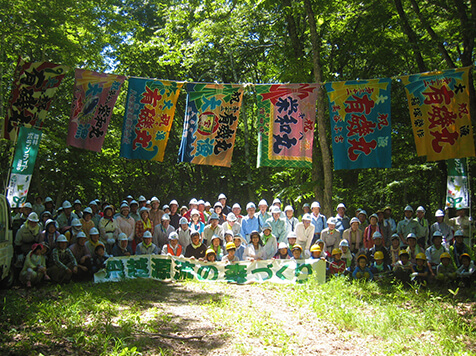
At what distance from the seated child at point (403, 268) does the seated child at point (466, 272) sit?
0.98 meters

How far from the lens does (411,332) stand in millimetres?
7105

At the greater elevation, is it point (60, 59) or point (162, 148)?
point (60, 59)

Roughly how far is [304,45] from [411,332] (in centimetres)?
1113

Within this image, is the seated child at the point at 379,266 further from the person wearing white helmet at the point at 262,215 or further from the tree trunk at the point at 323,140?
the person wearing white helmet at the point at 262,215

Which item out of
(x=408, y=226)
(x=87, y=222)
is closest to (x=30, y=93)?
(x=87, y=222)

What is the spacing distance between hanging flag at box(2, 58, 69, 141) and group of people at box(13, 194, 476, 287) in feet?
6.89

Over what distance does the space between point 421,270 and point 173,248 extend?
5.78m

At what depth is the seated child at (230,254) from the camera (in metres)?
10.9

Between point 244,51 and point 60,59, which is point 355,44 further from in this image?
point 60,59

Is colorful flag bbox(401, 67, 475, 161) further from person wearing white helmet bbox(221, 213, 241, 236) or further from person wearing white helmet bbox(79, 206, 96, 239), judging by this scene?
person wearing white helmet bbox(79, 206, 96, 239)

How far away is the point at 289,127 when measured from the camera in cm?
1151

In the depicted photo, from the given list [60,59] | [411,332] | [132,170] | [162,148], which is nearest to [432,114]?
[411,332]

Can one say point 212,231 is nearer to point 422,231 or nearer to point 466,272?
point 422,231

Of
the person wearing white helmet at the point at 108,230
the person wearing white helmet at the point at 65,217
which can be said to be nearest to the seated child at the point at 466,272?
the person wearing white helmet at the point at 108,230
